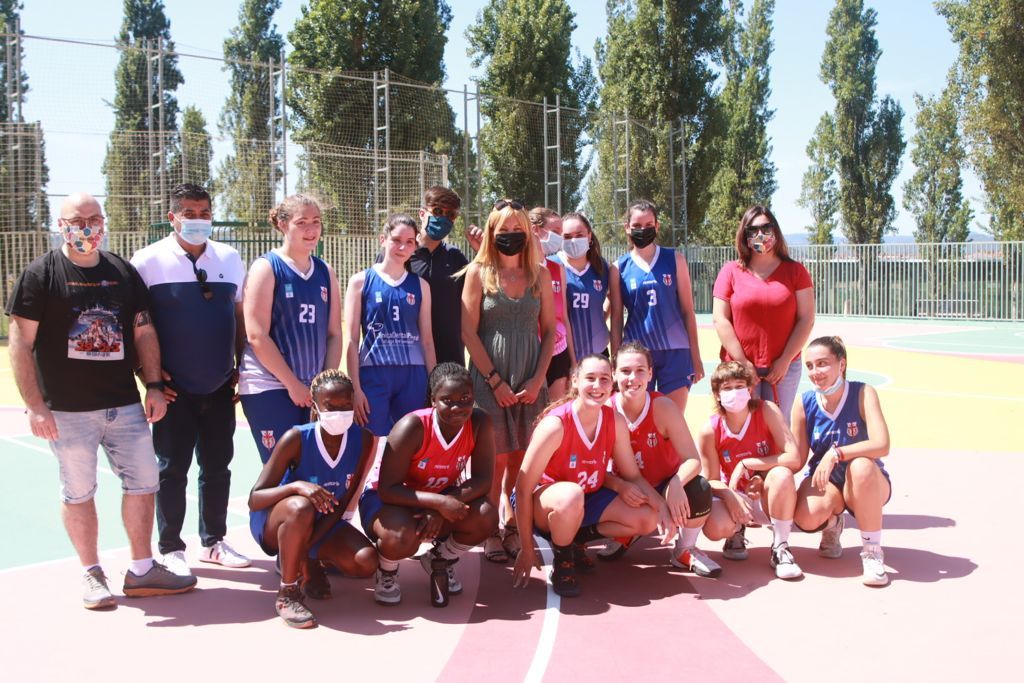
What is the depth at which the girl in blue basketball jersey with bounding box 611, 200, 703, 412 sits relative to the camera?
662cm

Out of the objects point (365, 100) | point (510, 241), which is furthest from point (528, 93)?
point (510, 241)

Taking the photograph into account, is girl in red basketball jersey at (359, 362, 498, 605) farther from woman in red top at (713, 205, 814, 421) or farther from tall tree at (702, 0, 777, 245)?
tall tree at (702, 0, 777, 245)

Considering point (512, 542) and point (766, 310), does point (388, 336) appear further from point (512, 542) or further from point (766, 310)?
point (766, 310)

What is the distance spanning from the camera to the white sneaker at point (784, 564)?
17.9 feet

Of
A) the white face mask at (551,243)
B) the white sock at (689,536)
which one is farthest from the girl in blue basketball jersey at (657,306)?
the white sock at (689,536)

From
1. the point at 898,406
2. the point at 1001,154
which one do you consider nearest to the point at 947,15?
the point at 1001,154

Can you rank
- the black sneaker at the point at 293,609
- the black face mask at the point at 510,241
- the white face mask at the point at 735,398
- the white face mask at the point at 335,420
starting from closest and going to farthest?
1. the black sneaker at the point at 293,609
2. the white face mask at the point at 335,420
3. the white face mask at the point at 735,398
4. the black face mask at the point at 510,241

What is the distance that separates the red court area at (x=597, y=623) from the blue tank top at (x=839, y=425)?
0.69 meters

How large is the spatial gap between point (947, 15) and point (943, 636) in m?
33.0

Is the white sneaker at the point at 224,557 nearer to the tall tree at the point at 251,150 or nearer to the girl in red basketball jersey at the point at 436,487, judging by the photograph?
the girl in red basketball jersey at the point at 436,487

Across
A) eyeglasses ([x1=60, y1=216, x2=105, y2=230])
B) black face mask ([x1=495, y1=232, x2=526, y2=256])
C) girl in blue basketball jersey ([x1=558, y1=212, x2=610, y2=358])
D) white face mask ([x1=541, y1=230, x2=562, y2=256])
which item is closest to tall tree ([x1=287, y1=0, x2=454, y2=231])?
white face mask ([x1=541, y1=230, x2=562, y2=256])

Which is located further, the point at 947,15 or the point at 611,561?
the point at 947,15

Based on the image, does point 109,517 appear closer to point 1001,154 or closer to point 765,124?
point 1001,154

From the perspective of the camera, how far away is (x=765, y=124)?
50969 millimetres
